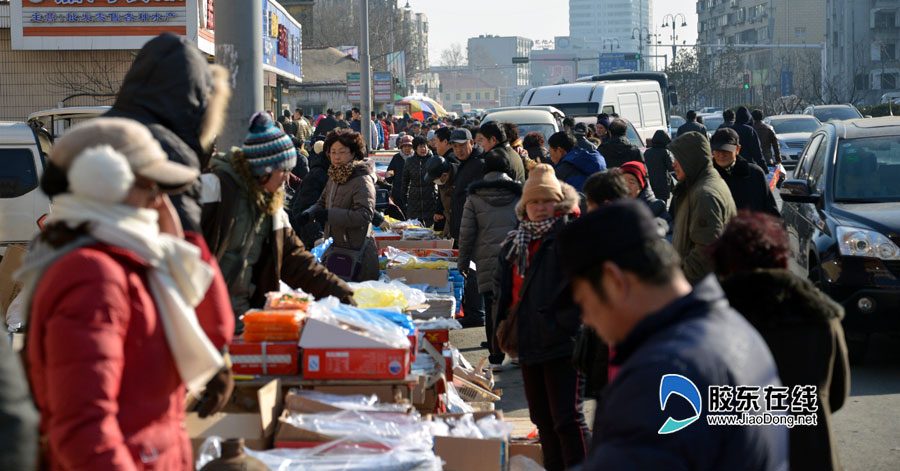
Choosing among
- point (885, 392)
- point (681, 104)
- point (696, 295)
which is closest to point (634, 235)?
point (696, 295)

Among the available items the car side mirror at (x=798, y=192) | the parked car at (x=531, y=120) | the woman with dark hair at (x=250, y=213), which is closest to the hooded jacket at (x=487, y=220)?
the car side mirror at (x=798, y=192)

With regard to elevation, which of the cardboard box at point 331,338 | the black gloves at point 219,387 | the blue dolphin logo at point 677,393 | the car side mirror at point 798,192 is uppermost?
the car side mirror at point 798,192

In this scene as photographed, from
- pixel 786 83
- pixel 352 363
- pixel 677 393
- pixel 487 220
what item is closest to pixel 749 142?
pixel 487 220

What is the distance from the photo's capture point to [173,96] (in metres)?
4.00

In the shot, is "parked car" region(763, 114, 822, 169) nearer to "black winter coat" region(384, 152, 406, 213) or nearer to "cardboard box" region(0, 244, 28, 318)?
"black winter coat" region(384, 152, 406, 213)

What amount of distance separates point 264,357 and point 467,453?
3.65 ft

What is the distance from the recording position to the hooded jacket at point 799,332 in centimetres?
358

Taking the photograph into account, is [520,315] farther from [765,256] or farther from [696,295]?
[696,295]

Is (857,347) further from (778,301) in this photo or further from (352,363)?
(778,301)

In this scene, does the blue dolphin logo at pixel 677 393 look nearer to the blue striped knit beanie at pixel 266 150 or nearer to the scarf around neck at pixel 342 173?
the blue striped knit beanie at pixel 266 150

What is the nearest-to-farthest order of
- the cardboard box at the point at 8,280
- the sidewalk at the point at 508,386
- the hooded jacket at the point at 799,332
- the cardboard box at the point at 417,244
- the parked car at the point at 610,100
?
the hooded jacket at the point at 799,332
the sidewalk at the point at 508,386
the cardboard box at the point at 8,280
the cardboard box at the point at 417,244
the parked car at the point at 610,100

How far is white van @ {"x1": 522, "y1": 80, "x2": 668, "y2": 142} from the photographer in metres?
23.8

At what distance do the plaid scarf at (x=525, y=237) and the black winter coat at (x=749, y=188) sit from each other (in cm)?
324

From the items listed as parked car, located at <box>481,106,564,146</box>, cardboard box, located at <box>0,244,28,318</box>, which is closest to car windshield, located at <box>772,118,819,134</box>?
parked car, located at <box>481,106,564,146</box>
